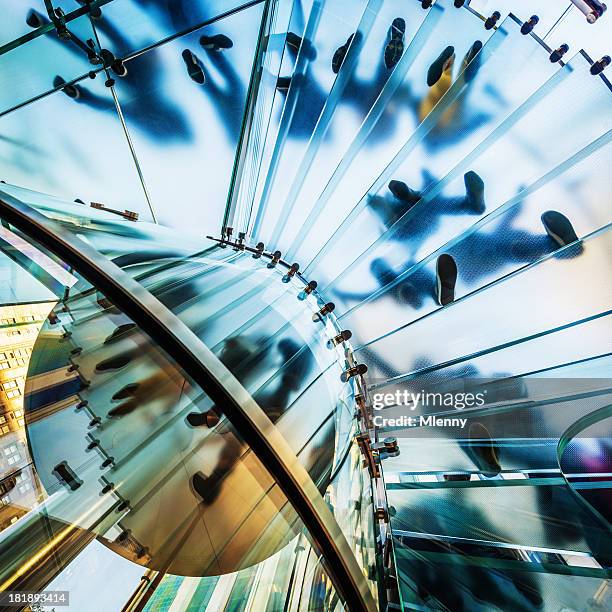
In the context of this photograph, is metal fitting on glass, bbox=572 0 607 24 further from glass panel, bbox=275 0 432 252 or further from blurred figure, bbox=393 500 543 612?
blurred figure, bbox=393 500 543 612

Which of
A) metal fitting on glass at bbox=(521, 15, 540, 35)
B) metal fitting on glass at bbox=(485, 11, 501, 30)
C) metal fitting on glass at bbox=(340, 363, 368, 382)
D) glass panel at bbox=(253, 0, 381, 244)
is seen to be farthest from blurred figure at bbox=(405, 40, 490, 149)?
metal fitting on glass at bbox=(340, 363, 368, 382)

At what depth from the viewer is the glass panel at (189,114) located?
331cm

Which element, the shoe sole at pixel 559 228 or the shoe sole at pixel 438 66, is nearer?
the shoe sole at pixel 438 66

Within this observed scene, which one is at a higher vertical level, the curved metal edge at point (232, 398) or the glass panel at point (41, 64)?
the glass panel at point (41, 64)

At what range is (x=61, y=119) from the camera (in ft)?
12.6

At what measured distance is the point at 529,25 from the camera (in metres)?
2.32

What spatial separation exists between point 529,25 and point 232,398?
275 centimetres

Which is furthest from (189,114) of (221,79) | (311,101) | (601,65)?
(601,65)

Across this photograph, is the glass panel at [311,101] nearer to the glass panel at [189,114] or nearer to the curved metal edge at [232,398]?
the glass panel at [189,114]

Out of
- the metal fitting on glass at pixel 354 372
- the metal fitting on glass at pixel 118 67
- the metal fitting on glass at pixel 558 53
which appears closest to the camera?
the metal fitting on glass at pixel 558 53

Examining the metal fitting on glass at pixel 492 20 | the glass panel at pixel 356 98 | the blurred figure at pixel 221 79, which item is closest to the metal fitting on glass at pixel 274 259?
the glass panel at pixel 356 98

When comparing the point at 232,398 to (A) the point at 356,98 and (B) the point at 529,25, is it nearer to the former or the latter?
(B) the point at 529,25

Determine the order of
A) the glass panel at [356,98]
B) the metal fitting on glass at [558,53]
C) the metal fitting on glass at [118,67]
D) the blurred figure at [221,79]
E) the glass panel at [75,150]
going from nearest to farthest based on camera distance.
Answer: the metal fitting on glass at [558,53] < the glass panel at [356,98] < the metal fitting on glass at [118,67] < the blurred figure at [221,79] < the glass panel at [75,150]

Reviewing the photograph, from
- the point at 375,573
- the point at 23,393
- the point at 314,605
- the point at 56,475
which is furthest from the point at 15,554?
the point at 375,573
